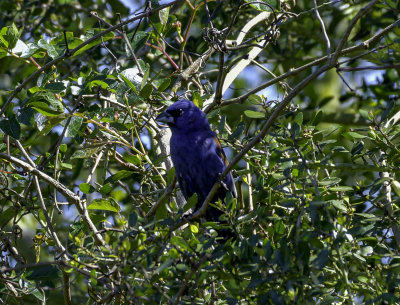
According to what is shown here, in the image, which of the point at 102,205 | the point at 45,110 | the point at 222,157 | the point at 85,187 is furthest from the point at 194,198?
the point at 222,157

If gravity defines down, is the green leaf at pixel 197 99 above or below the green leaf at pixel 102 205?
above

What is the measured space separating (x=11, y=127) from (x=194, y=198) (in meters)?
1.17

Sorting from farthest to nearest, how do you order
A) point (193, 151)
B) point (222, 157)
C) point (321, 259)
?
1. point (222, 157)
2. point (193, 151)
3. point (321, 259)

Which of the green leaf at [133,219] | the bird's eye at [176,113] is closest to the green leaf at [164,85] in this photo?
the bird's eye at [176,113]

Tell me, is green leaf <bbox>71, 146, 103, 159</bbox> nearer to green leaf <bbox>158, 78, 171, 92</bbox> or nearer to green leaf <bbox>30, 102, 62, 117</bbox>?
green leaf <bbox>30, 102, 62, 117</bbox>

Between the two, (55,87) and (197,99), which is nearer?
(55,87)

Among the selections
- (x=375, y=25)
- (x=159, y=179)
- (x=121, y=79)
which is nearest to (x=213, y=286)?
(x=159, y=179)

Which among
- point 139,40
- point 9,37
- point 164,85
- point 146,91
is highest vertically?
point 139,40

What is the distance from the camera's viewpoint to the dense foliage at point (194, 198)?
8.76 feet

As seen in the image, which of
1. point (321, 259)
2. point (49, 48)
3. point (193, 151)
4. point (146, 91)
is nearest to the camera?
point (321, 259)

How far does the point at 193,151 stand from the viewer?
453 centimetres

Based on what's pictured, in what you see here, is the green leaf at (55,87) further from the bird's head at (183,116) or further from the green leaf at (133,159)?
the bird's head at (183,116)

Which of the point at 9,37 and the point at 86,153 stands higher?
the point at 9,37

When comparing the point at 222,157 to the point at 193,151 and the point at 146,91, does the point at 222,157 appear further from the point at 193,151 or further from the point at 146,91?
the point at 146,91
